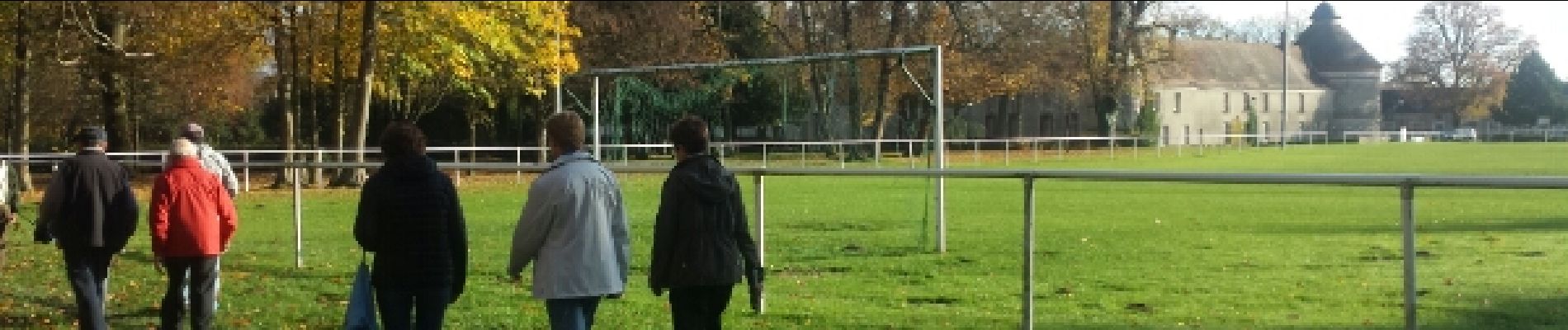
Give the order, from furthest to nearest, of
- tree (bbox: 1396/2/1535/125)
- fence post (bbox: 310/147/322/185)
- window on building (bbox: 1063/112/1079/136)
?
window on building (bbox: 1063/112/1079/136) < fence post (bbox: 310/147/322/185) < tree (bbox: 1396/2/1535/125)

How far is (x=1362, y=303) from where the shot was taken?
28.2ft

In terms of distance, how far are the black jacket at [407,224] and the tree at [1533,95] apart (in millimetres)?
14298

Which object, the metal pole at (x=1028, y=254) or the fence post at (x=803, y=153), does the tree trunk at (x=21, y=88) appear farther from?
the metal pole at (x=1028, y=254)

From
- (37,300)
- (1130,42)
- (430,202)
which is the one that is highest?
(1130,42)

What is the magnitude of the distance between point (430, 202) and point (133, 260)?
8.91 m

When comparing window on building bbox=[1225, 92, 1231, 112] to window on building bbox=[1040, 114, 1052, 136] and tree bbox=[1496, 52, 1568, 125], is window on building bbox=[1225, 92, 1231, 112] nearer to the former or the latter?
window on building bbox=[1040, 114, 1052, 136]

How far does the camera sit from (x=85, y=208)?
8703mm

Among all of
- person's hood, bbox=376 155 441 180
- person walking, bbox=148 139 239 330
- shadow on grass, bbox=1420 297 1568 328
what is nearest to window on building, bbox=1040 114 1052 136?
shadow on grass, bbox=1420 297 1568 328

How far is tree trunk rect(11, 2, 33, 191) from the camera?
104ft

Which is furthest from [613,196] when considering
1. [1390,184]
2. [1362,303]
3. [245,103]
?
[245,103]

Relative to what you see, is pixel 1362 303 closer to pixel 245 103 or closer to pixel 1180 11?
pixel 1180 11

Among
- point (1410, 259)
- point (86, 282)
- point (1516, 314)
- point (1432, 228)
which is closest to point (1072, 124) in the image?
point (1432, 228)

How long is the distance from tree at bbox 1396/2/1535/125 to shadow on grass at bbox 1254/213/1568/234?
11.8ft

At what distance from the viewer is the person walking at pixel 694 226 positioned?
648cm
